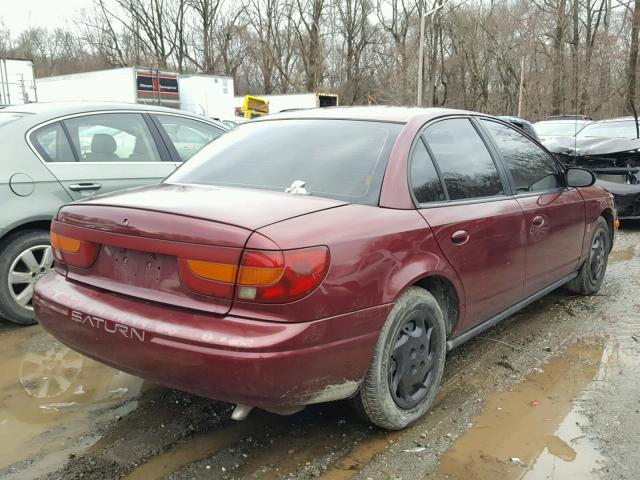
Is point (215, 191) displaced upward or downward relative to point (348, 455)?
upward

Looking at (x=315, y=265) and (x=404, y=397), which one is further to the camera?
(x=404, y=397)

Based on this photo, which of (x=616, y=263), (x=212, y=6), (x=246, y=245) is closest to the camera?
(x=246, y=245)

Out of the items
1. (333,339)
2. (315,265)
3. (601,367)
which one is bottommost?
(601,367)

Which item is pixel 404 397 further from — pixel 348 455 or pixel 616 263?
pixel 616 263

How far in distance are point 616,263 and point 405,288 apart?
4.84 meters

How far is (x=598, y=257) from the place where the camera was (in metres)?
5.00

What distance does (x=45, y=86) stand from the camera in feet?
84.2

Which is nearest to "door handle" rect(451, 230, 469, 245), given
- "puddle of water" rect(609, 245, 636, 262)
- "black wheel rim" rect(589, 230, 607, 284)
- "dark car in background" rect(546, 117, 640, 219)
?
"black wheel rim" rect(589, 230, 607, 284)

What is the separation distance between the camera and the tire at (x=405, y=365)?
2541 millimetres

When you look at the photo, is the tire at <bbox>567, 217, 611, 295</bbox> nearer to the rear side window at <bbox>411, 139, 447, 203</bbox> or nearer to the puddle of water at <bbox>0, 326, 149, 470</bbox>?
the rear side window at <bbox>411, 139, 447, 203</bbox>

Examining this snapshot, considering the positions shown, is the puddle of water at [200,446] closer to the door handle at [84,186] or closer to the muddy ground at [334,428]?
the muddy ground at [334,428]

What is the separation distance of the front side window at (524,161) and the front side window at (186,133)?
2461 mm

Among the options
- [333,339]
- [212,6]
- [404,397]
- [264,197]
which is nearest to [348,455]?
[404,397]

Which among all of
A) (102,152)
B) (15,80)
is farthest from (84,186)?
(15,80)
